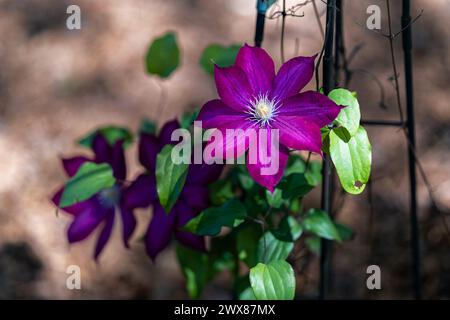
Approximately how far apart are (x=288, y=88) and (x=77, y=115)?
3.16 ft

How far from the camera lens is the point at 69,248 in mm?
1511

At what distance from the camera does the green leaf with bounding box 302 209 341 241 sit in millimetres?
1024

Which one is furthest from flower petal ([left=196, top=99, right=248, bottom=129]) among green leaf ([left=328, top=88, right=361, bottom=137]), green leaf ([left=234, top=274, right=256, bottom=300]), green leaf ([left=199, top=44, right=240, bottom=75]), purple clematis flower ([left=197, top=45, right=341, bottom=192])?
green leaf ([left=234, top=274, right=256, bottom=300])

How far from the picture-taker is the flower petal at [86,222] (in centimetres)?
114

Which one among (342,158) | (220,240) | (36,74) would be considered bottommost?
(220,240)

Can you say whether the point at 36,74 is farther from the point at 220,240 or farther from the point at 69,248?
the point at 220,240

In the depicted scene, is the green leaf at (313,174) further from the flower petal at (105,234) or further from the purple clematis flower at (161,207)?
the flower petal at (105,234)

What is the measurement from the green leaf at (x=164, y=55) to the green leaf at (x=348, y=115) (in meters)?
0.51

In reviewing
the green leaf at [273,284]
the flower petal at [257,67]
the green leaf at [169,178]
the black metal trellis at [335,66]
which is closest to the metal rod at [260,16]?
the black metal trellis at [335,66]

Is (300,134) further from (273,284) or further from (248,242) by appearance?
(248,242)

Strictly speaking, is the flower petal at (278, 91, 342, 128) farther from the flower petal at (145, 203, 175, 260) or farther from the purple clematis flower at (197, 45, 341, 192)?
the flower petal at (145, 203, 175, 260)

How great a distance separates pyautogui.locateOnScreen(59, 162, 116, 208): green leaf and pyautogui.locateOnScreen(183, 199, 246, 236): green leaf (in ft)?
0.56

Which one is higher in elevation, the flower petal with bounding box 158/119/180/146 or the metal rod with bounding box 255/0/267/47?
the metal rod with bounding box 255/0/267/47

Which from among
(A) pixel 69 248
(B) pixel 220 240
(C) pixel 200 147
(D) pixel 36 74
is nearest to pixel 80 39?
(D) pixel 36 74
